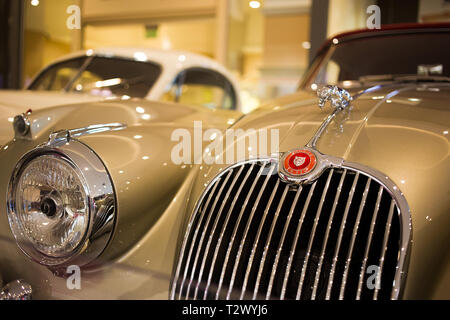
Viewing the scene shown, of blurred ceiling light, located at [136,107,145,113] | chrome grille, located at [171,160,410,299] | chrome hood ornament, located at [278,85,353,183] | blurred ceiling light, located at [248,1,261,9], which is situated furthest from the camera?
blurred ceiling light, located at [248,1,261,9]

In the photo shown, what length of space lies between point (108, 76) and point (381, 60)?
2011mm

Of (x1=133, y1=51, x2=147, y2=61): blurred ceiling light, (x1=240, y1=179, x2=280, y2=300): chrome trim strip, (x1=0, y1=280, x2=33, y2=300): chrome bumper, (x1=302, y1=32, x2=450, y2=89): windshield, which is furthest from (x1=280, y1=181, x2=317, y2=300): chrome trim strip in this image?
(x1=133, y1=51, x2=147, y2=61): blurred ceiling light

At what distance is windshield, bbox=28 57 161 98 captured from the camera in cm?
320

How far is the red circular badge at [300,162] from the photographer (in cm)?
117

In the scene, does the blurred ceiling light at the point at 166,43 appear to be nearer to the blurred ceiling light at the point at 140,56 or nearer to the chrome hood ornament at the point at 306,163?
the blurred ceiling light at the point at 140,56

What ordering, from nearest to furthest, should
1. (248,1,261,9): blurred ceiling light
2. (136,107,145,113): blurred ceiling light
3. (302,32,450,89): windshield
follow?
(136,107,145,113): blurred ceiling light → (302,32,450,89): windshield → (248,1,261,9): blurred ceiling light

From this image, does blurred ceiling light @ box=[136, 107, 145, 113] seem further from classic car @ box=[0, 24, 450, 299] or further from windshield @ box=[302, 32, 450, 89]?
windshield @ box=[302, 32, 450, 89]

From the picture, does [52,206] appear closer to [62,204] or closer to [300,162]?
[62,204]

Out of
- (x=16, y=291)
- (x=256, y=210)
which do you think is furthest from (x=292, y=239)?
(x=16, y=291)

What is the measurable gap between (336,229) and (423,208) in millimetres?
220

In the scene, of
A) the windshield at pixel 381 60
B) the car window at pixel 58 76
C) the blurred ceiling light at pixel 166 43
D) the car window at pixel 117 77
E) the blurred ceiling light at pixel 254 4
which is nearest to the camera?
the windshield at pixel 381 60

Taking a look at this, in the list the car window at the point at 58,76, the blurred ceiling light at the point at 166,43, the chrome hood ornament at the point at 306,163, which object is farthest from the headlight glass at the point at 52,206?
the blurred ceiling light at the point at 166,43

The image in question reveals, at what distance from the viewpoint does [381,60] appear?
2.33 metres
